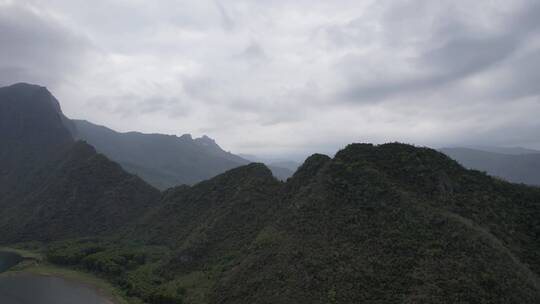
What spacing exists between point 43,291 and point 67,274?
807cm

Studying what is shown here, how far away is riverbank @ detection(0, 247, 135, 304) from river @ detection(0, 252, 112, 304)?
840 millimetres

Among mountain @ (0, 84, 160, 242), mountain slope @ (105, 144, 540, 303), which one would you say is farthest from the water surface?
mountain @ (0, 84, 160, 242)

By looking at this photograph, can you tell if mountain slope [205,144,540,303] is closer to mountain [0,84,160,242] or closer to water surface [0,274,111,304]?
water surface [0,274,111,304]

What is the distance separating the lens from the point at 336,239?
41875mm

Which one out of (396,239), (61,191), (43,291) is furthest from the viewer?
(61,191)

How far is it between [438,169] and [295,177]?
2370 cm

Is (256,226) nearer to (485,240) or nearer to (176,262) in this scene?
(176,262)

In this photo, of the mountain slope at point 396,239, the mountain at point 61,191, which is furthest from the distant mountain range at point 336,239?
the mountain at point 61,191

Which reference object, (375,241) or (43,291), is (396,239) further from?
(43,291)

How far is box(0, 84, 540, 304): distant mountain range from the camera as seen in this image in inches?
1334

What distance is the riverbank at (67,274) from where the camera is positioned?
5053 centimetres

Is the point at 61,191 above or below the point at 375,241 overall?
below

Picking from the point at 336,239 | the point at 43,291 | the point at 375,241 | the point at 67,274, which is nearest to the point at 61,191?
the point at 67,274

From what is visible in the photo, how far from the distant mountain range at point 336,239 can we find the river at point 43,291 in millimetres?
4761
